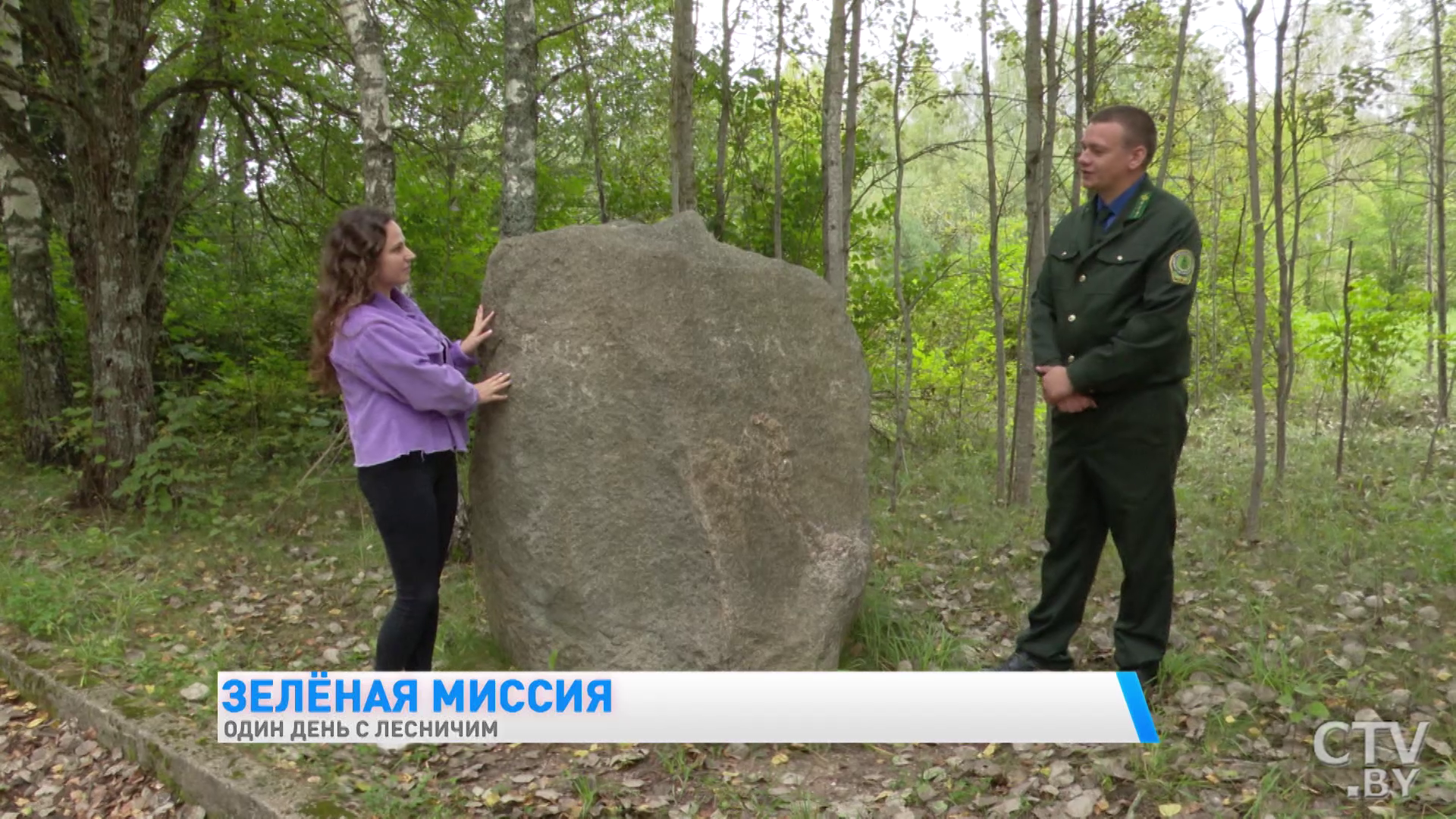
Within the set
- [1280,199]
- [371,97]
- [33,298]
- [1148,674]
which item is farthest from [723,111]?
[33,298]

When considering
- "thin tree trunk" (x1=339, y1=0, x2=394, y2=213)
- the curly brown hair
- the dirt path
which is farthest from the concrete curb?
"thin tree trunk" (x1=339, y1=0, x2=394, y2=213)

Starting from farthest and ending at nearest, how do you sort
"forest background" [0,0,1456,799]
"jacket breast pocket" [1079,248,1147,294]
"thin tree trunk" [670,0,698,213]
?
"thin tree trunk" [670,0,698,213] < "forest background" [0,0,1456,799] < "jacket breast pocket" [1079,248,1147,294]

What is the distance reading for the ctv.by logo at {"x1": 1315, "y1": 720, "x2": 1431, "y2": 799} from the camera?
255cm

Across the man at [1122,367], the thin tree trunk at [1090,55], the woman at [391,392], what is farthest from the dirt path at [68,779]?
the thin tree trunk at [1090,55]

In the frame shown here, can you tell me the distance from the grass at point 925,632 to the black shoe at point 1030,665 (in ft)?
0.85

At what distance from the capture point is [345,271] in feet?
9.45

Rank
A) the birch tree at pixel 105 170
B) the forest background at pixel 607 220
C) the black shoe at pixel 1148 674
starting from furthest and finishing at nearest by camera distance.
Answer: the birch tree at pixel 105 170
the forest background at pixel 607 220
the black shoe at pixel 1148 674

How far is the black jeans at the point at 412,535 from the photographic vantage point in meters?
2.92

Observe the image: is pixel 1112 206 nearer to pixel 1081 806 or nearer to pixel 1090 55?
pixel 1081 806

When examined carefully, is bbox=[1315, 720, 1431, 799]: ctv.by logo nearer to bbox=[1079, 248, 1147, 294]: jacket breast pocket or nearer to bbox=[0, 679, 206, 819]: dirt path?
bbox=[1079, 248, 1147, 294]: jacket breast pocket

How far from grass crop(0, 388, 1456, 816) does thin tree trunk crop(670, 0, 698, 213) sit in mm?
2543

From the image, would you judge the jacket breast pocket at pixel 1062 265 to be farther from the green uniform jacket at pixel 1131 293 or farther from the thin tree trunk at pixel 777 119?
the thin tree trunk at pixel 777 119

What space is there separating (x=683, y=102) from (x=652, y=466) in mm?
3457

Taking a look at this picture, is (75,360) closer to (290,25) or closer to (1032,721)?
(290,25)
